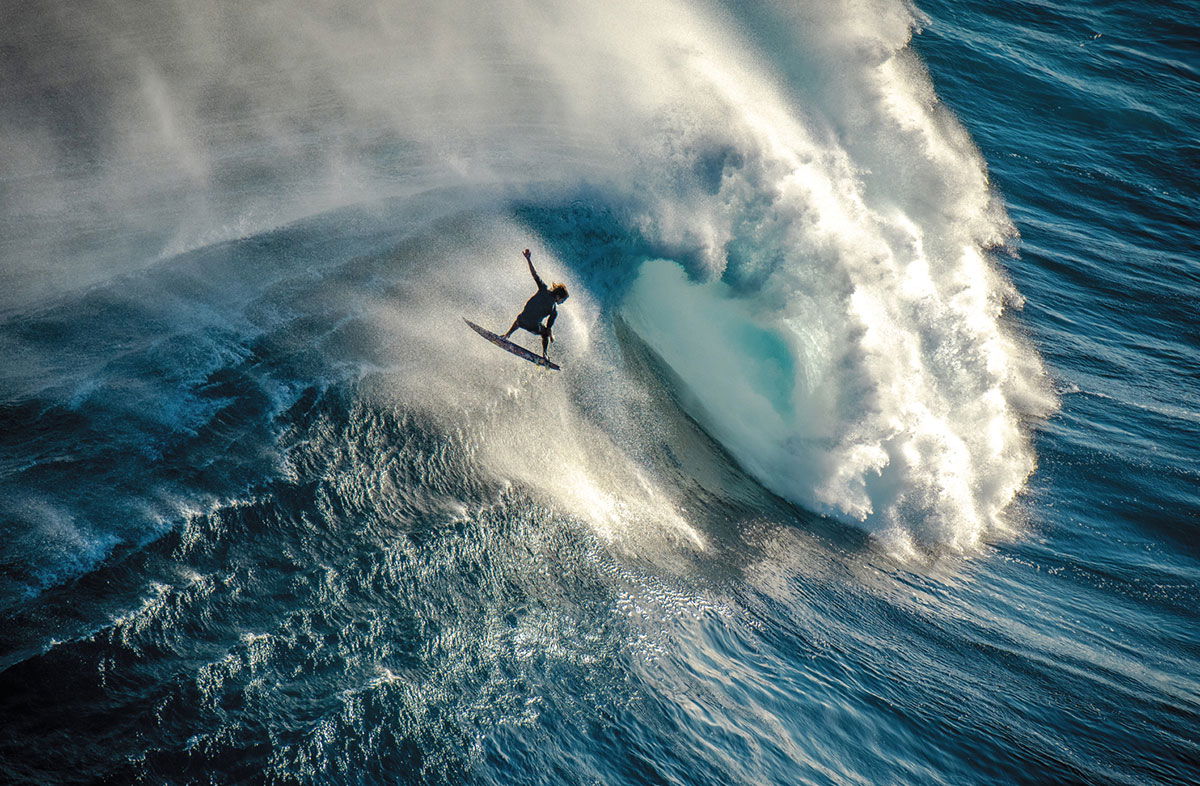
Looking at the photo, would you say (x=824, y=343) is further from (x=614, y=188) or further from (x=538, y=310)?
(x=538, y=310)

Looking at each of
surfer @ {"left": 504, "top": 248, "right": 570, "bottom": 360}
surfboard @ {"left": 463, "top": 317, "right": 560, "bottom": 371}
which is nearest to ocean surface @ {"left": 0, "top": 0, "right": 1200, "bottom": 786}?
surfboard @ {"left": 463, "top": 317, "right": 560, "bottom": 371}

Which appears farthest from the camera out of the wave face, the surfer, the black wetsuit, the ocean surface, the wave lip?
the wave lip

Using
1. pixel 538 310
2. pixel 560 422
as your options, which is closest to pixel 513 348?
pixel 538 310

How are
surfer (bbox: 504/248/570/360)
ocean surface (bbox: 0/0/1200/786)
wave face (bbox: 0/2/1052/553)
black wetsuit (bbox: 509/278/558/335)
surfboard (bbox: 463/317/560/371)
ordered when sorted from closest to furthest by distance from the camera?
ocean surface (bbox: 0/0/1200/786), surfer (bbox: 504/248/570/360), black wetsuit (bbox: 509/278/558/335), surfboard (bbox: 463/317/560/371), wave face (bbox: 0/2/1052/553)

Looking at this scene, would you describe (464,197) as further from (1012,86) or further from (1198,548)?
(1012,86)

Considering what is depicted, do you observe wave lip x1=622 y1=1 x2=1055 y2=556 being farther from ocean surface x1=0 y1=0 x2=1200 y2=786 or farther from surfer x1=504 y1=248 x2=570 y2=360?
surfer x1=504 y1=248 x2=570 y2=360

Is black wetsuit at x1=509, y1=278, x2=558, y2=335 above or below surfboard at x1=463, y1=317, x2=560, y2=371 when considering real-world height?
above

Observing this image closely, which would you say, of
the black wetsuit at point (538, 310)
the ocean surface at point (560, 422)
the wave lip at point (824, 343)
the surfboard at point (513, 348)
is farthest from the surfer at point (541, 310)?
the wave lip at point (824, 343)
